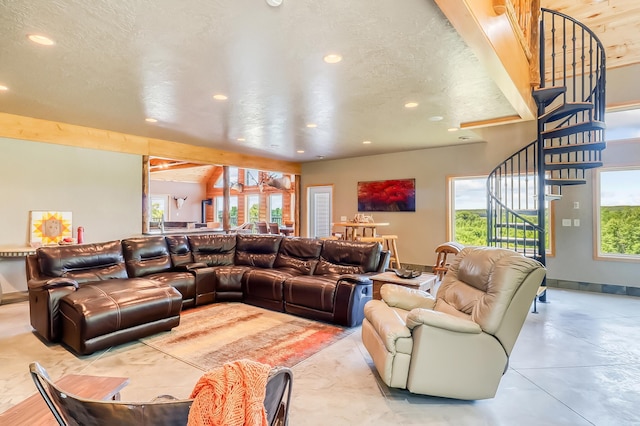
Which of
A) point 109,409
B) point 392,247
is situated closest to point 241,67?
point 109,409

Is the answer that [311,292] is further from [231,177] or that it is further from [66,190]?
[231,177]

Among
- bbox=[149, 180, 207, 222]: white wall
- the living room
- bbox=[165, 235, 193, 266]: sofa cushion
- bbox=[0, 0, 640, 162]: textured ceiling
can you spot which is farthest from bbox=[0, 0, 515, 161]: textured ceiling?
bbox=[149, 180, 207, 222]: white wall

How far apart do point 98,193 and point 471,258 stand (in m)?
5.76

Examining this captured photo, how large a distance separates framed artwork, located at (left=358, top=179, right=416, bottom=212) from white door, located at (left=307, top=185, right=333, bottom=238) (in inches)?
40.0

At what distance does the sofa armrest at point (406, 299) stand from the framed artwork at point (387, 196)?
456 centimetres

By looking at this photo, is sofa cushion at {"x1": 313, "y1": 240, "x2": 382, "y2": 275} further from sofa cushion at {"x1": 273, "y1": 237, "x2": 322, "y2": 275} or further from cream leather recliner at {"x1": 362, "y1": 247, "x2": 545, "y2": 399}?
cream leather recliner at {"x1": 362, "y1": 247, "x2": 545, "y2": 399}

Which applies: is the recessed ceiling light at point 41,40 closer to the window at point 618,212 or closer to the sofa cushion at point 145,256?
the sofa cushion at point 145,256

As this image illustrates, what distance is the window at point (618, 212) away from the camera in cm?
514

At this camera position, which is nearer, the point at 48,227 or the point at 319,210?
the point at 48,227

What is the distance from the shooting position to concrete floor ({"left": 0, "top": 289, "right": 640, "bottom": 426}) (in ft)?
7.09

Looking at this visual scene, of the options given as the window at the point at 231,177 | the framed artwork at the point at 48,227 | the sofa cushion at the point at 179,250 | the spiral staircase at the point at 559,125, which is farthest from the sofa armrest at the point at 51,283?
the window at the point at 231,177

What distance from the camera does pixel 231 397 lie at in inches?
31.9

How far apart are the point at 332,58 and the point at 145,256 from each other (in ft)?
11.5

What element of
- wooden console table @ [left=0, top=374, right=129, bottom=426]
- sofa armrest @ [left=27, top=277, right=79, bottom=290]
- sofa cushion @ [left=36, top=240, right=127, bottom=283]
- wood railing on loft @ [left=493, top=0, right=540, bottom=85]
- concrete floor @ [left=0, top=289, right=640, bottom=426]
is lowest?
concrete floor @ [left=0, top=289, right=640, bottom=426]
